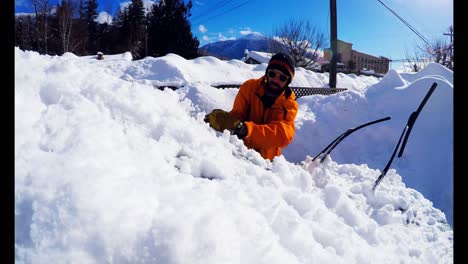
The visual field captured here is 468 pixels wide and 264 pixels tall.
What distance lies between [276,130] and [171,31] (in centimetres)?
2745

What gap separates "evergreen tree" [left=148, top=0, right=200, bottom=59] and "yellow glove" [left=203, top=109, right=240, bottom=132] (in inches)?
1044

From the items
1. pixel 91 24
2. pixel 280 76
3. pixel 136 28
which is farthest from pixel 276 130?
pixel 91 24

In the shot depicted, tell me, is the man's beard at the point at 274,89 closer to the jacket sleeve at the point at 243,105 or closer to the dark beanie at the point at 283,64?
the dark beanie at the point at 283,64

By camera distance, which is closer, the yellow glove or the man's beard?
the yellow glove

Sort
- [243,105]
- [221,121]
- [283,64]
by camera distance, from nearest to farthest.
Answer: [221,121], [283,64], [243,105]

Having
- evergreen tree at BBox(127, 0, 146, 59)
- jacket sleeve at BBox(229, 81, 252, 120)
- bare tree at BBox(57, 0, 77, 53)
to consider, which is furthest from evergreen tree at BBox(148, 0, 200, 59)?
jacket sleeve at BBox(229, 81, 252, 120)

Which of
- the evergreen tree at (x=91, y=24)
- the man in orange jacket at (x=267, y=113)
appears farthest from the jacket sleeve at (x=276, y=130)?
the evergreen tree at (x=91, y=24)

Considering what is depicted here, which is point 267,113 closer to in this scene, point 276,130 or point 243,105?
point 243,105

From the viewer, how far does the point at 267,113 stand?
2875mm

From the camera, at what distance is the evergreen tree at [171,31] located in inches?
1081

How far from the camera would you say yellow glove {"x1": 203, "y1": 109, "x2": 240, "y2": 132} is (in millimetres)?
2148

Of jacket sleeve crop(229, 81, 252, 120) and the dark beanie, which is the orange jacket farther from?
the dark beanie
